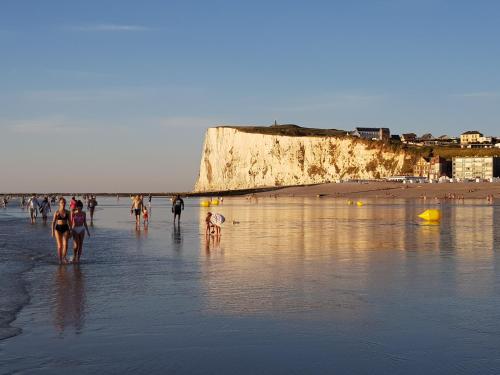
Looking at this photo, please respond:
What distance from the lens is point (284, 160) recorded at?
15688cm

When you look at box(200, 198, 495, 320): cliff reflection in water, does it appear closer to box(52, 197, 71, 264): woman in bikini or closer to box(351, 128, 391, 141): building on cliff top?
box(52, 197, 71, 264): woman in bikini

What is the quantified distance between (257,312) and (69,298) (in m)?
3.18

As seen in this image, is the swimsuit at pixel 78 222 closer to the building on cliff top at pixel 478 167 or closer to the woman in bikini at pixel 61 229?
the woman in bikini at pixel 61 229

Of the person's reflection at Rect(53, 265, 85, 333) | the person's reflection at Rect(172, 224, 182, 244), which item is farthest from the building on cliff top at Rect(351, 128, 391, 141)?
the person's reflection at Rect(53, 265, 85, 333)

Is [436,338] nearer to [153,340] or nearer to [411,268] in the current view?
[153,340]

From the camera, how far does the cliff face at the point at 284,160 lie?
145 m

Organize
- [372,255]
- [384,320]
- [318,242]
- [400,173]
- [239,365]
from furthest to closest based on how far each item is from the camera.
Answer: [400,173]
[318,242]
[372,255]
[384,320]
[239,365]

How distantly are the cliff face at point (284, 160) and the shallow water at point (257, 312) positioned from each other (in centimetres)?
13045

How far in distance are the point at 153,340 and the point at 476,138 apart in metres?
207

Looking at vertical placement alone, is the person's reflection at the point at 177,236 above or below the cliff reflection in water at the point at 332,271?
below

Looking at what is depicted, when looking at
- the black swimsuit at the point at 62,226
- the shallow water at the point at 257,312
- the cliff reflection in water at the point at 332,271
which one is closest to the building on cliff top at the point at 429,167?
the cliff reflection in water at the point at 332,271

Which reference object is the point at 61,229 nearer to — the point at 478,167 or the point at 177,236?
the point at 177,236

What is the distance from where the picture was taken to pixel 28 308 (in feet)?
29.3


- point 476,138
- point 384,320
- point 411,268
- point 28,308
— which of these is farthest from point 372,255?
point 476,138
